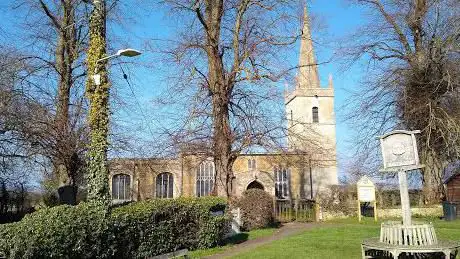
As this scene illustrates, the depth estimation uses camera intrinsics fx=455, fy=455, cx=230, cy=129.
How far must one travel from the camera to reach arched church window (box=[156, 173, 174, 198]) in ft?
164

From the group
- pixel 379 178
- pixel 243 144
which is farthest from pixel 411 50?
pixel 243 144

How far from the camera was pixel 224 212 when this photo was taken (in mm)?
15383

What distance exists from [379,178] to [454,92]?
23.2 feet

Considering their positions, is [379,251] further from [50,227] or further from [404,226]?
[50,227]

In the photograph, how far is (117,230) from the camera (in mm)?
10305

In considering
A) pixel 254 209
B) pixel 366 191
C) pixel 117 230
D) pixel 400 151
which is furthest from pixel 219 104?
pixel 366 191

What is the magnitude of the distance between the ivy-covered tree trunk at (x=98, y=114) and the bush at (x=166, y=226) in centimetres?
82

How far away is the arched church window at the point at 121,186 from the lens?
49594 mm

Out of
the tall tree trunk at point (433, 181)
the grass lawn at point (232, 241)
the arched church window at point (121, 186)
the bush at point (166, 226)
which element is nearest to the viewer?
the bush at point (166, 226)

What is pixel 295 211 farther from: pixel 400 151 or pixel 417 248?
pixel 417 248

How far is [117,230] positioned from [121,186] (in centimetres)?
4114

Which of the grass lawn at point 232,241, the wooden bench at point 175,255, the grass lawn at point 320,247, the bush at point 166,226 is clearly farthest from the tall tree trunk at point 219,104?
the wooden bench at point 175,255

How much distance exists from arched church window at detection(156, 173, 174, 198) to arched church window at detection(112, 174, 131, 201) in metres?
3.17

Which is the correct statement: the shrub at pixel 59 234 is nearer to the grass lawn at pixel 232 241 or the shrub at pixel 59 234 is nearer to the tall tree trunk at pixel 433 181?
the grass lawn at pixel 232 241
